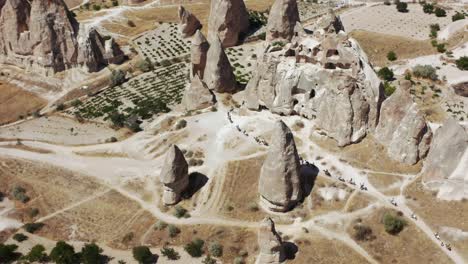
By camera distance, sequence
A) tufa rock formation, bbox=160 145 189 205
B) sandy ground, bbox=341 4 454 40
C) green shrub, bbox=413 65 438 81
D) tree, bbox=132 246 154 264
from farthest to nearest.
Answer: sandy ground, bbox=341 4 454 40
green shrub, bbox=413 65 438 81
tufa rock formation, bbox=160 145 189 205
tree, bbox=132 246 154 264

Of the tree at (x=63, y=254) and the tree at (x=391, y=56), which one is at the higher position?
the tree at (x=391, y=56)

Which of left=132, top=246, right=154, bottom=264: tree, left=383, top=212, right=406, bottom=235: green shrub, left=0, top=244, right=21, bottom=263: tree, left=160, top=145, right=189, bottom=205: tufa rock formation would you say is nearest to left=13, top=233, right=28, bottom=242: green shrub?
left=0, top=244, right=21, bottom=263: tree

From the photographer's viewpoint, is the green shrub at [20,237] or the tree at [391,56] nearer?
the green shrub at [20,237]

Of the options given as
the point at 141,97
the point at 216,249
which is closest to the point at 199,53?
the point at 141,97

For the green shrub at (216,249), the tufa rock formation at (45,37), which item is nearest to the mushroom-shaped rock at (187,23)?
the tufa rock formation at (45,37)

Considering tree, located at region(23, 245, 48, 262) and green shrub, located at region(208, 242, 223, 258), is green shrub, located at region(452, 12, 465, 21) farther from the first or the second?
tree, located at region(23, 245, 48, 262)

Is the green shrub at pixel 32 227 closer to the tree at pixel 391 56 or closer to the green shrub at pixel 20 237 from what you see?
the green shrub at pixel 20 237
